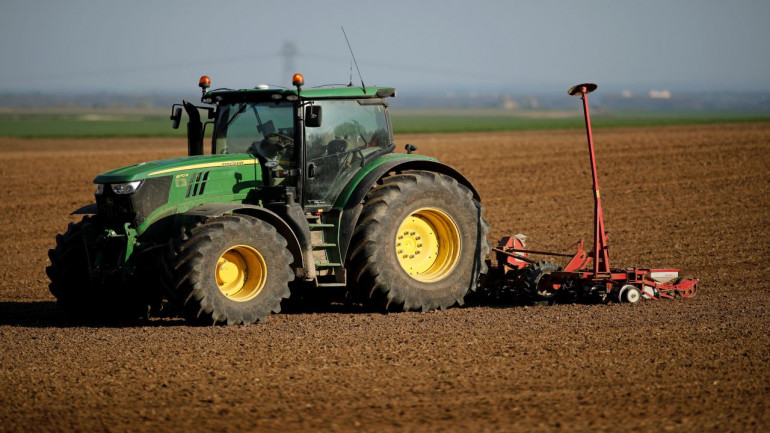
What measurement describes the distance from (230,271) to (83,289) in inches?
64.0

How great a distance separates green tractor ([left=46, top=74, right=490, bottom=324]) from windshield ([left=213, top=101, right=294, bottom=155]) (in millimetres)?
13

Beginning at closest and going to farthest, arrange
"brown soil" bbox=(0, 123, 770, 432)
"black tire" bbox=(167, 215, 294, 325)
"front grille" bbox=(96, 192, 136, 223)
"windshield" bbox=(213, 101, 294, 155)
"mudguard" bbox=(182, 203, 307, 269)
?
"brown soil" bbox=(0, 123, 770, 432) → "black tire" bbox=(167, 215, 294, 325) → "mudguard" bbox=(182, 203, 307, 269) → "front grille" bbox=(96, 192, 136, 223) → "windshield" bbox=(213, 101, 294, 155)

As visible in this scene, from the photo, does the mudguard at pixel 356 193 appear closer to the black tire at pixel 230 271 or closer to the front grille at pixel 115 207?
the black tire at pixel 230 271

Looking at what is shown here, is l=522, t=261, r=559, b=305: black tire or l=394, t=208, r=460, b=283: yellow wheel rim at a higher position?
l=394, t=208, r=460, b=283: yellow wheel rim

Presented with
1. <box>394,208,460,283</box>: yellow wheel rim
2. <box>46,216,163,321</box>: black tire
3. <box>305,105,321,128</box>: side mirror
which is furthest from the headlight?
<box>394,208,460,283</box>: yellow wheel rim

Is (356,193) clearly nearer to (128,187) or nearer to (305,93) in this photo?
(305,93)

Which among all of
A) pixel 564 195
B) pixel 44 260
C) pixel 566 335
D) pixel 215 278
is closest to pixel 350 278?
pixel 215 278

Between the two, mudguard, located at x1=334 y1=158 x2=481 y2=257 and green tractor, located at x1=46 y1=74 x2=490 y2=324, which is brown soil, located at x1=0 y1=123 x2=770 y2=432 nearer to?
green tractor, located at x1=46 y1=74 x2=490 y2=324

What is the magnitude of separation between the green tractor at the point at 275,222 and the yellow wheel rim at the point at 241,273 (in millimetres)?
13

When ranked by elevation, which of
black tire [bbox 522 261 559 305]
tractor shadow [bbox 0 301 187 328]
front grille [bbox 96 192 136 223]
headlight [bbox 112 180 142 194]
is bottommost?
tractor shadow [bbox 0 301 187 328]

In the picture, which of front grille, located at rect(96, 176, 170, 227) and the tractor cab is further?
the tractor cab

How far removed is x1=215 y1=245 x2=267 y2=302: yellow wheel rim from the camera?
8.96m

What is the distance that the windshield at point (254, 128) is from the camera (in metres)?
9.60

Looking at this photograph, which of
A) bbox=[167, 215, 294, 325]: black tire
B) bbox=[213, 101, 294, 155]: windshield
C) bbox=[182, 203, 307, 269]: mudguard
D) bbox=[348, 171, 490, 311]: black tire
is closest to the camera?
bbox=[167, 215, 294, 325]: black tire
